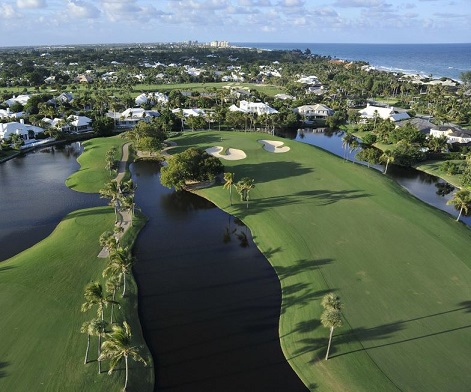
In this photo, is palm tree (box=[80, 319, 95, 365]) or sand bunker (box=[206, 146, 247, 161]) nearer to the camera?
palm tree (box=[80, 319, 95, 365])

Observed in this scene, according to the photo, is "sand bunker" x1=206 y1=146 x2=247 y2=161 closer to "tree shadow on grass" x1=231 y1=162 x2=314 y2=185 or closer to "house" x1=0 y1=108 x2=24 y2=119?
"tree shadow on grass" x1=231 y1=162 x2=314 y2=185

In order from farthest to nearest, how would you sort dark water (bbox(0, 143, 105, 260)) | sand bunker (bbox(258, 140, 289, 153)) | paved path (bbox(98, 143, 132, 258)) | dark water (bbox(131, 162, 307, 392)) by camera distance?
sand bunker (bbox(258, 140, 289, 153)), dark water (bbox(0, 143, 105, 260)), paved path (bbox(98, 143, 132, 258)), dark water (bbox(131, 162, 307, 392))

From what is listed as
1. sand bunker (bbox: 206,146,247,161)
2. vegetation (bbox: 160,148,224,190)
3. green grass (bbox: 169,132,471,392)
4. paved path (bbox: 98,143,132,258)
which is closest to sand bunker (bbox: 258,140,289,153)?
sand bunker (bbox: 206,146,247,161)

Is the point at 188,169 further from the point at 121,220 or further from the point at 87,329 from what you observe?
the point at 87,329

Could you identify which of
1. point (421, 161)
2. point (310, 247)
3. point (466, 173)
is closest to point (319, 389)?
point (310, 247)

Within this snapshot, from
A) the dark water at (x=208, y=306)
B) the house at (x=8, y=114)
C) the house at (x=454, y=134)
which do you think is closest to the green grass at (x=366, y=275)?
the dark water at (x=208, y=306)
